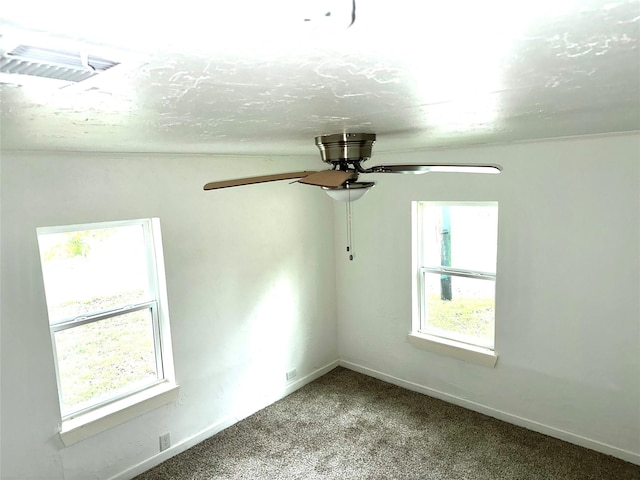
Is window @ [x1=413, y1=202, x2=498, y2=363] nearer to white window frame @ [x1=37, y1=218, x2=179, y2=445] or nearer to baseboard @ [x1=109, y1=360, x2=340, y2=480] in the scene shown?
baseboard @ [x1=109, y1=360, x2=340, y2=480]

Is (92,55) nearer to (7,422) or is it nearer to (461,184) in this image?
(7,422)

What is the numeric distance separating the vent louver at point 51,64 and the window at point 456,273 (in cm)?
318

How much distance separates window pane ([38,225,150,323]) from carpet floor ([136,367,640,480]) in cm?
128

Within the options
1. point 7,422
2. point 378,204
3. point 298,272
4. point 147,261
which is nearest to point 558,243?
point 378,204

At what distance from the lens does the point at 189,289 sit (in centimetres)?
334

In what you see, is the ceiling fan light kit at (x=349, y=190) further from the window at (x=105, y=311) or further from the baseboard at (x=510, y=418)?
the baseboard at (x=510, y=418)

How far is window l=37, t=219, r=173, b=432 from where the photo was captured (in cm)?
281

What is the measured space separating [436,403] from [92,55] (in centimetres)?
390

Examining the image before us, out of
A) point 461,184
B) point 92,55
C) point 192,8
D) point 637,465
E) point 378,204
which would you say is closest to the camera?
point 192,8

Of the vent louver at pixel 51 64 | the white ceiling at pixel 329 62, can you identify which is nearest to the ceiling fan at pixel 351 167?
the white ceiling at pixel 329 62

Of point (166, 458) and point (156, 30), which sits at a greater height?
point (156, 30)

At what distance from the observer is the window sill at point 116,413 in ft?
9.12

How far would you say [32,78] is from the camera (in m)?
0.86

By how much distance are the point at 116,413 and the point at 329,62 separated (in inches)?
116
